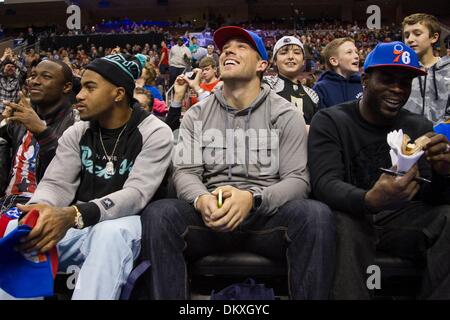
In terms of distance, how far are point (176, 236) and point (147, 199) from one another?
1.02 feet

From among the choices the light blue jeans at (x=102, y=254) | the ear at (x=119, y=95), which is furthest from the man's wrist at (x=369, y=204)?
the ear at (x=119, y=95)

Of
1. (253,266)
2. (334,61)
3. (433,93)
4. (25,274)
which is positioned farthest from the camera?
(334,61)

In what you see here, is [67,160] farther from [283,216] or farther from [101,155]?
[283,216]

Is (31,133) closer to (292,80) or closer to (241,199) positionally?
(241,199)

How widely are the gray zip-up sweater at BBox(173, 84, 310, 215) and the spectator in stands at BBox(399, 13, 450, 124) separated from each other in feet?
4.49

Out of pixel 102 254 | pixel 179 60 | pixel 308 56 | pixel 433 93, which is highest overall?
pixel 179 60

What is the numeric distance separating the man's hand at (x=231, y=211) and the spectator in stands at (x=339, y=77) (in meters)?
1.95

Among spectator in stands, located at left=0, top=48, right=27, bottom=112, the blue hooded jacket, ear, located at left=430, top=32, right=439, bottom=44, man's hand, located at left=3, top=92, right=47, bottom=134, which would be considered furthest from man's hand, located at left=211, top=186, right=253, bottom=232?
spectator in stands, located at left=0, top=48, right=27, bottom=112

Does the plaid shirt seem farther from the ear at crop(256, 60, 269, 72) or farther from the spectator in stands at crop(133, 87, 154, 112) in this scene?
the ear at crop(256, 60, 269, 72)

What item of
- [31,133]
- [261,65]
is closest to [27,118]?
[31,133]

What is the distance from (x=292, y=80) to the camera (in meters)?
3.81

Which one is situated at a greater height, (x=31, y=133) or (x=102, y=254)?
(x=31, y=133)

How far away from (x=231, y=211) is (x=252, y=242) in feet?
0.84
